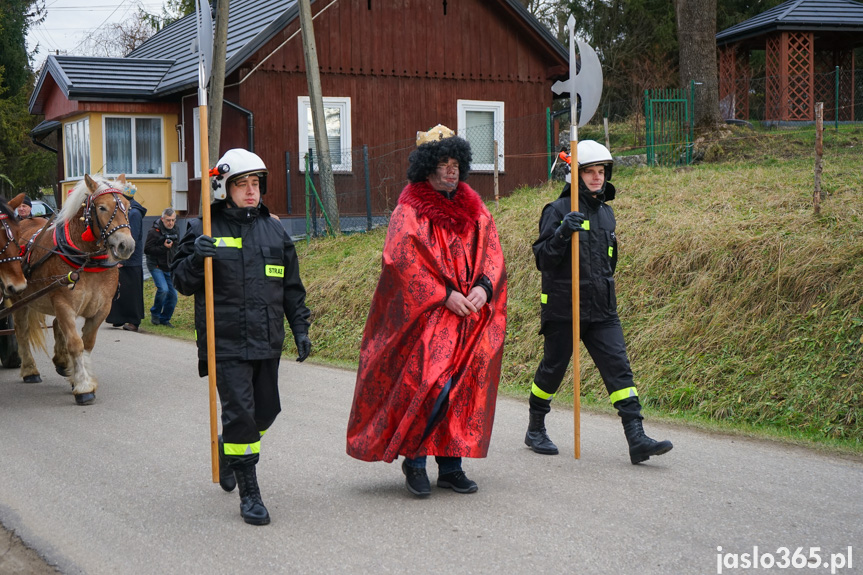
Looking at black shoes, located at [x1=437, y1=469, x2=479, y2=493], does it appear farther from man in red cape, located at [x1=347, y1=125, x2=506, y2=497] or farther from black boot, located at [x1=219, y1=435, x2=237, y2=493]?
black boot, located at [x1=219, y1=435, x2=237, y2=493]

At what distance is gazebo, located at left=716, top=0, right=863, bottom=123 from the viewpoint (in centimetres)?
2461

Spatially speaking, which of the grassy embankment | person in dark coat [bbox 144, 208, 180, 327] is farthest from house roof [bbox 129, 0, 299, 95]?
the grassy embankment

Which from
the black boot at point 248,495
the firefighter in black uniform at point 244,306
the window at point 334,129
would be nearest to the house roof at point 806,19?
the window at point 334,129

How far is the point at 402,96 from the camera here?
23.5 m

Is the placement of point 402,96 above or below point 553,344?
above

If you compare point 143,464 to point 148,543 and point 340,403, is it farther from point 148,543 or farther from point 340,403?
point 340,403

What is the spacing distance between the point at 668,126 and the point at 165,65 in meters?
14.0

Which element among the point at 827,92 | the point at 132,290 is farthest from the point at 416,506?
the point at 827,92

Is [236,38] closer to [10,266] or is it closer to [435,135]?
[10,266]

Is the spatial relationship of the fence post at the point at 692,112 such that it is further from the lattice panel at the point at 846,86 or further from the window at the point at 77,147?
the window at the point at 77,147

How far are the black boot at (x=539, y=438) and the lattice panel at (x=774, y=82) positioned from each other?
18.6 metres

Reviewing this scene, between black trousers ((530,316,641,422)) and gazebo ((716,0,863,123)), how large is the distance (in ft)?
61.9

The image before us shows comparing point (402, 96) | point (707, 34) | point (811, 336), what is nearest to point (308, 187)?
point (402, 96)

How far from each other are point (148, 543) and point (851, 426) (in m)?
5.50
